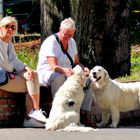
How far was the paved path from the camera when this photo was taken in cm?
860

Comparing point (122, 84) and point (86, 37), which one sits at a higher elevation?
point (86, 37)

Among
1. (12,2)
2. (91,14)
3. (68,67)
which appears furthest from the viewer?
(12,2)

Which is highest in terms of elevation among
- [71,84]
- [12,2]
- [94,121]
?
[12,2]

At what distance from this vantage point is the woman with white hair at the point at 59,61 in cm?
966

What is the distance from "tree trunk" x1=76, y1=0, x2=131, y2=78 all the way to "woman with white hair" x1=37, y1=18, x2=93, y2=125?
2.94 m

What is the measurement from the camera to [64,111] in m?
9.27

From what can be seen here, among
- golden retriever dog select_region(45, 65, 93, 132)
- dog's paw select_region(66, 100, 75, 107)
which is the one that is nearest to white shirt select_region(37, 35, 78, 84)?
golden retriever dog select_region(45, 65, 93, 132)

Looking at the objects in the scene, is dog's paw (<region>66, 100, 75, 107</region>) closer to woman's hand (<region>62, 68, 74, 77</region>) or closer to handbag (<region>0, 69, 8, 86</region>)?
woman's hand (<region>62, 68, 74, 77</region>)

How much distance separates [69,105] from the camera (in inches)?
367

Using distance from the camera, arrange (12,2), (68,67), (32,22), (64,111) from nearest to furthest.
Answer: (64,111) → (68,67) → (32,22) → (12,2)

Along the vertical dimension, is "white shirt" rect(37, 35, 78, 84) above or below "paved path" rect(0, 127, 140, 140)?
above

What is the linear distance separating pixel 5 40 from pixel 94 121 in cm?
202

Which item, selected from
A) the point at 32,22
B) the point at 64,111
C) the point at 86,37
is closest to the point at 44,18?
the point at 86,37

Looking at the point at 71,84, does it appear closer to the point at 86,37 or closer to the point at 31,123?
the point at 31,123
